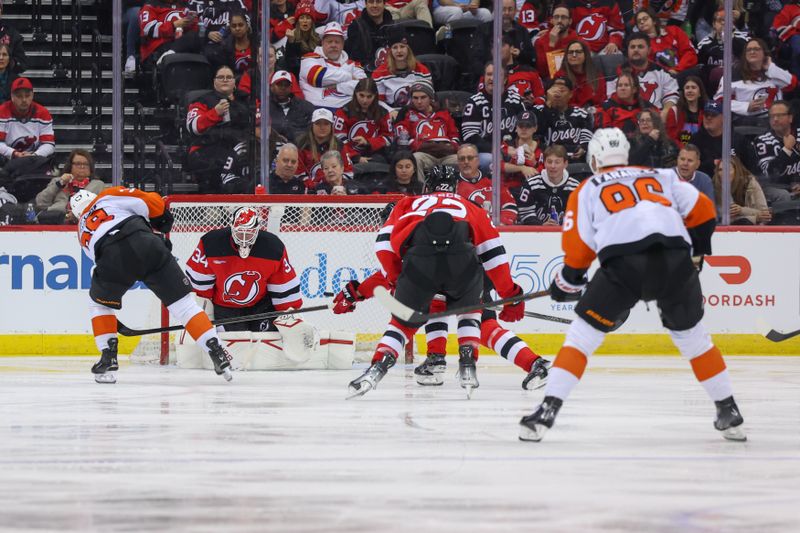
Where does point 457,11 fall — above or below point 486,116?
above

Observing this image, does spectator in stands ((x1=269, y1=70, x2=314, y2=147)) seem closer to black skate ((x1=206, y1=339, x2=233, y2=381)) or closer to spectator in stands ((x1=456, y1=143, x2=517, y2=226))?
spectator in stands ((x1=456, y1=143, x2=517, y2=226))

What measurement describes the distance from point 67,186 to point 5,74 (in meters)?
0.99

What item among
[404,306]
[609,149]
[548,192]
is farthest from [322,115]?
[609,149]

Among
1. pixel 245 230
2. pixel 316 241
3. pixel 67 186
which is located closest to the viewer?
pixel 245 230

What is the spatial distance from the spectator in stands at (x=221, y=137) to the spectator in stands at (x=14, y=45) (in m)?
1.26

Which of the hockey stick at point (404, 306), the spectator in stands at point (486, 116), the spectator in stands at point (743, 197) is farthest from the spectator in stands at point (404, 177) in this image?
the hockey stick at point (404, 306)

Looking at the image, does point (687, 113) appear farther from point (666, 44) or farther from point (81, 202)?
point (81, 202)

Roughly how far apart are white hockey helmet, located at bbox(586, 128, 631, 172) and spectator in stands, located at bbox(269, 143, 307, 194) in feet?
14.0

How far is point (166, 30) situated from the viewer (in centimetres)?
862

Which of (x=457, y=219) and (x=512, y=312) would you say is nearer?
(x=457, y=219)

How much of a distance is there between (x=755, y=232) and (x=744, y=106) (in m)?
0.85

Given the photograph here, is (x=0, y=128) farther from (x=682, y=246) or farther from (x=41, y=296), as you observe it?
(x=682, y=246)

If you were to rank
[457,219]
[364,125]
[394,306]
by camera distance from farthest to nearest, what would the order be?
[364,125] < [457,219] < [394,306]

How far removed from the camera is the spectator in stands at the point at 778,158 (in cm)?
860
